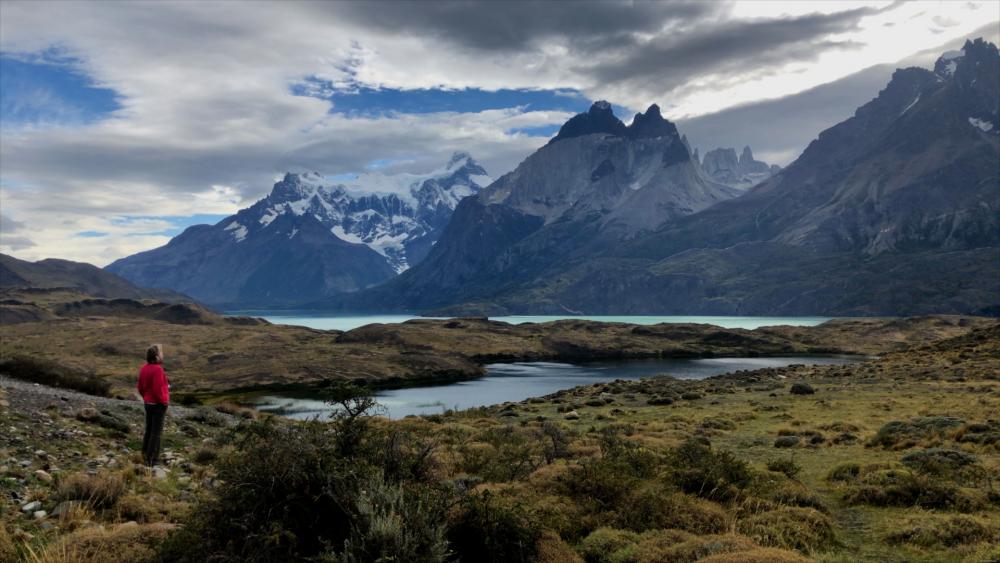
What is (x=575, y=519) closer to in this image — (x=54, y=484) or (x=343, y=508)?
(x=343, y=508)

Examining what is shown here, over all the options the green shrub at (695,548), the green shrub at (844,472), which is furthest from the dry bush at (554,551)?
the green shrub at (844,472)

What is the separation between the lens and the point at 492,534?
10.5 meters

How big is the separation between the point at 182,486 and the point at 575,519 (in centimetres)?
977

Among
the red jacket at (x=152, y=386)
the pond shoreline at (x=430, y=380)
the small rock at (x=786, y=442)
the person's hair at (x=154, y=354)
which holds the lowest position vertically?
the pond shoreline at (x=430, y=380)

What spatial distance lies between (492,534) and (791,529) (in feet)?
20.9

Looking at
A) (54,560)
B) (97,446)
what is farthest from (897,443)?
(97,446)

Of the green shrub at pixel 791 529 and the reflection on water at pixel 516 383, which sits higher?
the green shrub at pixel 791 529

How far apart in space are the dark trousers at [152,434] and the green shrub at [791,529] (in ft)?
50.6

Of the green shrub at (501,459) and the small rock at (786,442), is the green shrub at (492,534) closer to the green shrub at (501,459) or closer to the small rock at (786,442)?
the green shrub at (501,459)

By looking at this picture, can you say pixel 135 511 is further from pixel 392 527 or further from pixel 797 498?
pixel 797 498

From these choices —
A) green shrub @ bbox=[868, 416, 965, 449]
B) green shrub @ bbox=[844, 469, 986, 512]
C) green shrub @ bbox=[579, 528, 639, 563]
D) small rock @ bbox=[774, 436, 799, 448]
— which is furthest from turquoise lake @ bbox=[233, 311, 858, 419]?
green shrub @ bbox=[844, 469, 986, 512]

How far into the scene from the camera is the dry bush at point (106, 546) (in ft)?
29.9

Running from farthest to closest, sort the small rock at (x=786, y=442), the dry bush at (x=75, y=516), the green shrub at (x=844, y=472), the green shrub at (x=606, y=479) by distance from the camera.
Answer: the small rock at (x=786, y=442) < the green shrub at (x=844, y=472) < the green shrub at (x=606, y=479) < the dry bush at (x=75, y=516)

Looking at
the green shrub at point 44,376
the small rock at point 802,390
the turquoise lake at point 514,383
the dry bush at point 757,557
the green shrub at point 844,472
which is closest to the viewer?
the dry bush at point 757,557
